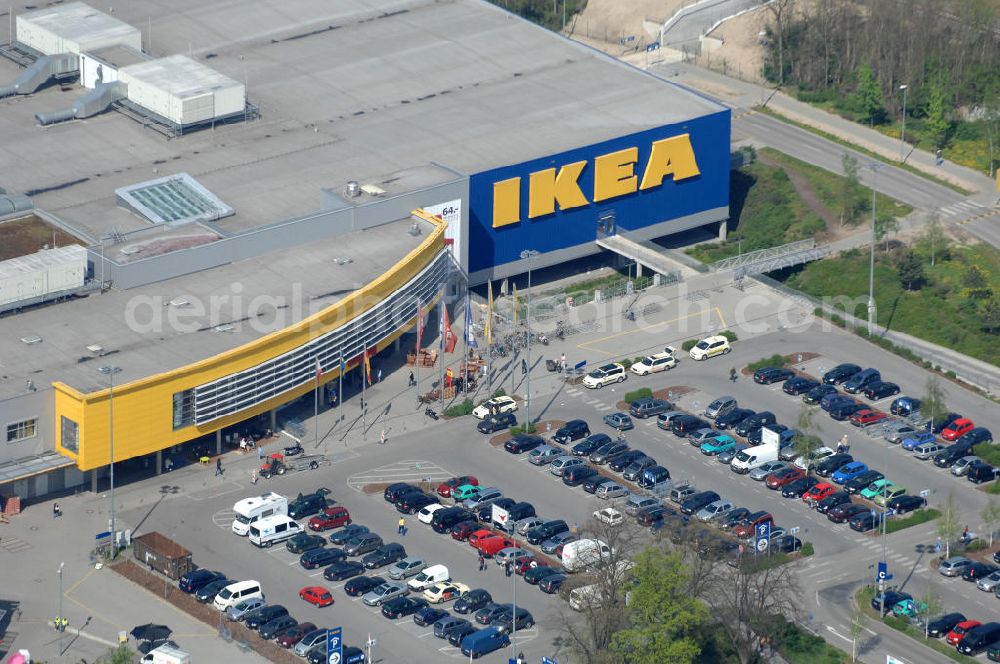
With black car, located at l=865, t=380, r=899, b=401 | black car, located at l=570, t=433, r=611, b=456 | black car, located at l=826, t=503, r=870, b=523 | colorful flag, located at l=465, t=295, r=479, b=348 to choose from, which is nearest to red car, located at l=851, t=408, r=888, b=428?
black car, located at l=865, t=380, r=899, b=401

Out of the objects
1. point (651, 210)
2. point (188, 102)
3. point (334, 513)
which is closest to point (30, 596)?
point (334, 513)

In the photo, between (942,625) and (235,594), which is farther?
(942,625)

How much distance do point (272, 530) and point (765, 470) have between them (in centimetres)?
3649

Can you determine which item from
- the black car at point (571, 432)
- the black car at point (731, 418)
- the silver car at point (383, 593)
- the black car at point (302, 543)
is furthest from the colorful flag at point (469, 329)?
the silver car at point (383, 593)

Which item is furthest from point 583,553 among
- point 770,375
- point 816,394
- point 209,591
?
point 770,375

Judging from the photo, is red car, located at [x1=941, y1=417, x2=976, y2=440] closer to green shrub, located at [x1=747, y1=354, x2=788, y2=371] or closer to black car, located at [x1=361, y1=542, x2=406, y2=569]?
green shrub, located at [x1=747, y1=354, x2=788, y2=371]

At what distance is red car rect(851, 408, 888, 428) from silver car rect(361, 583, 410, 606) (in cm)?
4273

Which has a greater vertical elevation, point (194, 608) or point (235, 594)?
point (235, 594)

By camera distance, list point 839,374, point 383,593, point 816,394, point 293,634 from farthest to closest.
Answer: point 839,374
point 816,394
point 383,593
point 293,634

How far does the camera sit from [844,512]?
15350cm

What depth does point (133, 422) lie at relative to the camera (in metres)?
151

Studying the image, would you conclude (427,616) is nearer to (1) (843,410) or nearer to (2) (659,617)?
(2) (659,617)

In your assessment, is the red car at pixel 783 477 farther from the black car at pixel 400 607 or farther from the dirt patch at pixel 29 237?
the dirt patch at pixel 29 237

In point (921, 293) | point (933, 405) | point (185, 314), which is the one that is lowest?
point (921, 293)
